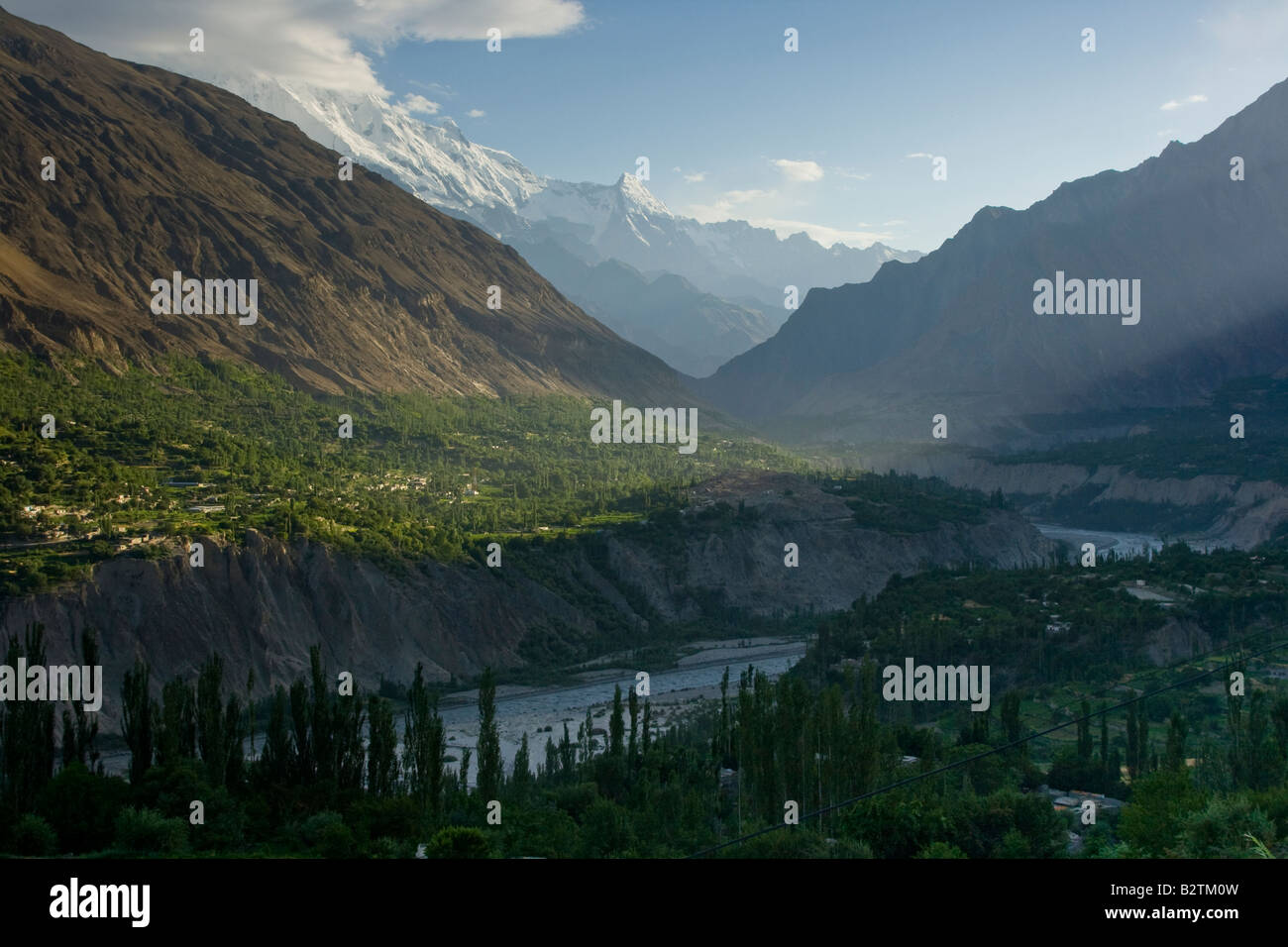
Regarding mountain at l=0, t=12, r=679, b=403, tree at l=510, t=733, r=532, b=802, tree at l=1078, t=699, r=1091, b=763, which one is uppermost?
mountain at l=0, t=12, r=679, b=403

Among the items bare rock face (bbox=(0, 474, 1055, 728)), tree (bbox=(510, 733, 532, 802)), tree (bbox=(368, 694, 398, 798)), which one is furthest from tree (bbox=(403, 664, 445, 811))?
bare rock face (bbox=(0, 474, 1055, 728))

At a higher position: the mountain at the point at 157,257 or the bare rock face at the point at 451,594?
the mountain at the point at 157,257

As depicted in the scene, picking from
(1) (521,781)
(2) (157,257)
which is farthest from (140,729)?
(2) (157,257)

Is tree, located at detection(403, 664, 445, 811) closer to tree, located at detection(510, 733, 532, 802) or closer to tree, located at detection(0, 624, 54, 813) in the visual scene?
tree, located at detection(510, 733, 532, 802)

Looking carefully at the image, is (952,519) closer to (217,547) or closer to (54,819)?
(217,547)

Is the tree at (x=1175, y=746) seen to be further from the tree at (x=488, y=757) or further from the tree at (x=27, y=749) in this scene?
the tree at (x=27, y=749)

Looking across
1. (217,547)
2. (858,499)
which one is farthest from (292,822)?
(858,499)

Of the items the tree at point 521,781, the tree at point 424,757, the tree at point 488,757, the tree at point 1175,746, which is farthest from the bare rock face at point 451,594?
the tree at point 1175,746

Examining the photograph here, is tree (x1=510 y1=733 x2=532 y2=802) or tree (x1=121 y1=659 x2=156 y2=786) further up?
tree (x1=121 y1=659 x2=156 y2=786)
